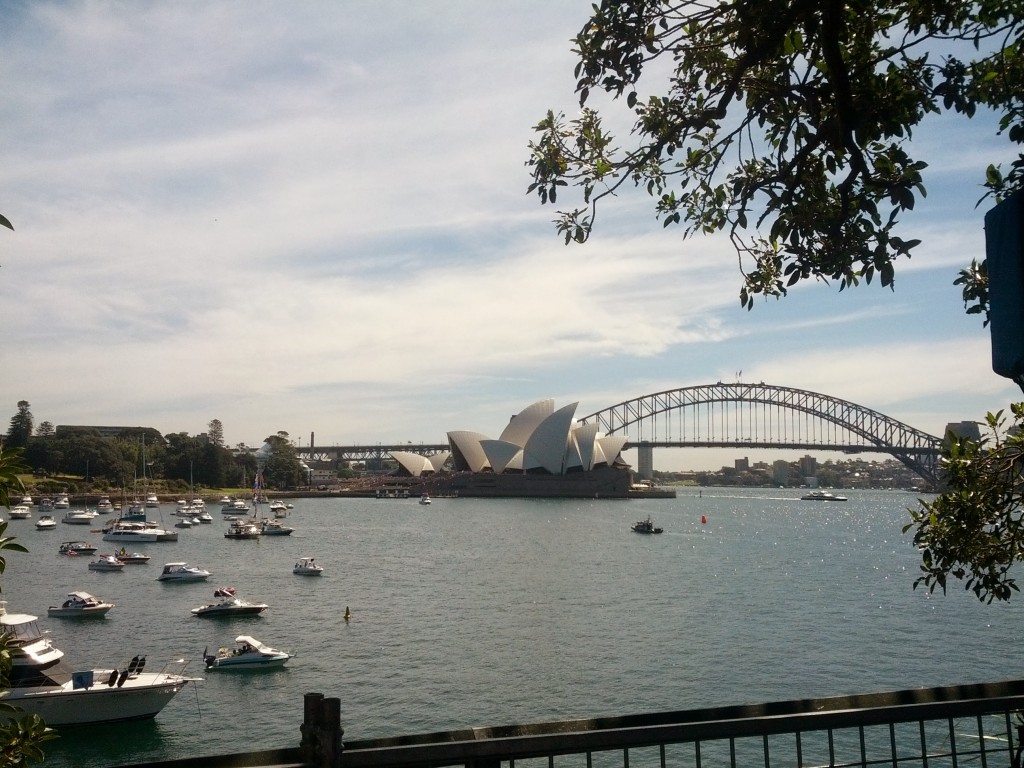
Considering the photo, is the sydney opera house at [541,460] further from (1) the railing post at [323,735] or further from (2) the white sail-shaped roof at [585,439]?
(1) the railing post at [323,735]

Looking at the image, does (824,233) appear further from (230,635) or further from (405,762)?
(230,635)

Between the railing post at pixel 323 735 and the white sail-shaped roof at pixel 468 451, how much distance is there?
12960 cm

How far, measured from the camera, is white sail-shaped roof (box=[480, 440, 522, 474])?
130 meters

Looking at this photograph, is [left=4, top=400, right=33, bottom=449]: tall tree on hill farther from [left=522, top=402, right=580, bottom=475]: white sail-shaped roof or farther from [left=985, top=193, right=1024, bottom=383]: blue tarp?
[left=985, top=193, right=1024, bottom=383]: blue tarp

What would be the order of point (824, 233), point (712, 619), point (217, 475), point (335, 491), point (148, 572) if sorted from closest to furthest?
1. point (824, 233)
2. point (712, 619)
3. point (148, 572)
4. point (217, 475)
5. point (335, 491)

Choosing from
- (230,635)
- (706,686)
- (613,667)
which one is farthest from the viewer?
(230,635)

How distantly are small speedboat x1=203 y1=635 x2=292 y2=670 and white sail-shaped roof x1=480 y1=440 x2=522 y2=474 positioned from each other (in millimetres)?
106062

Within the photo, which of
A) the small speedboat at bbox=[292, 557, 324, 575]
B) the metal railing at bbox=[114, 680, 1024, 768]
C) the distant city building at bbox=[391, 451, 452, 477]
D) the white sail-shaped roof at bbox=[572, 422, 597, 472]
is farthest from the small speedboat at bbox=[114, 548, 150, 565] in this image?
the distant city building at bbox=[391, 451, 452, 477]

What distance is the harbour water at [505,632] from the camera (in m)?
19.4

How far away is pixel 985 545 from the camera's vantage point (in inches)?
166

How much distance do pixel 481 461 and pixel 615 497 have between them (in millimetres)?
21170

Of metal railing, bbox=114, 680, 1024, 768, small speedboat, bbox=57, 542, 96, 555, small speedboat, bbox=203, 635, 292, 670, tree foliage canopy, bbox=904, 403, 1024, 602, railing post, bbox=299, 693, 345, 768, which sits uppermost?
tree foliage canopy, bbox=904, 403, 1024, 602

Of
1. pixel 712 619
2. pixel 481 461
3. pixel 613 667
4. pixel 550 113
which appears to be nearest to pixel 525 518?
pixel 481 461

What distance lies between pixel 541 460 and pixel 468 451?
42.7 feet
